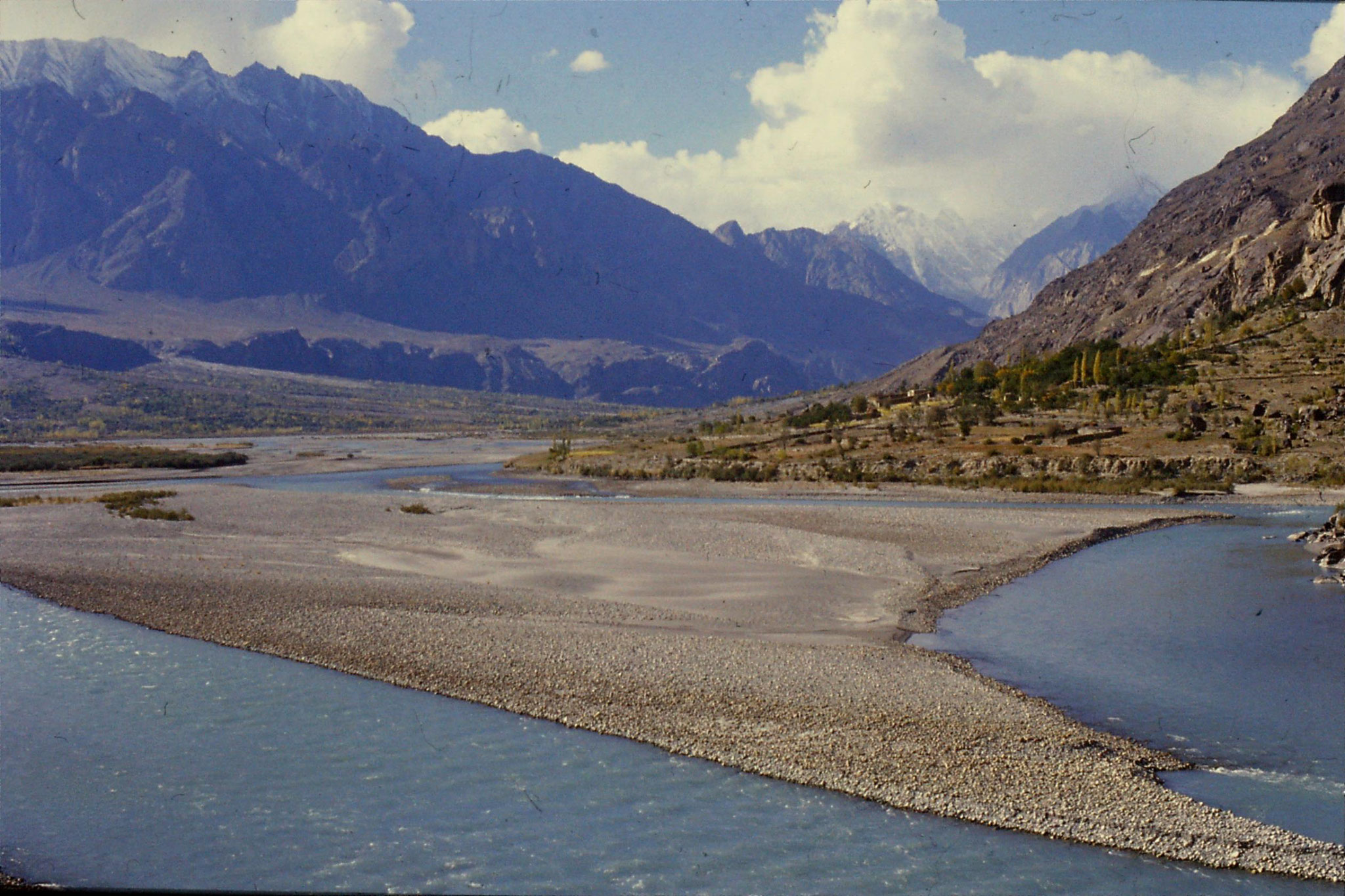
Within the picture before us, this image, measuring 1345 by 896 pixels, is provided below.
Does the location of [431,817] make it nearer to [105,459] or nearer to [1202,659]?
[1202,659]

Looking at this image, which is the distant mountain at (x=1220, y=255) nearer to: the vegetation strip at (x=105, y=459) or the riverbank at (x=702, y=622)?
the riverbank at (x=702, y=622)

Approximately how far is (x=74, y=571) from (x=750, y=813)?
90.4 feet

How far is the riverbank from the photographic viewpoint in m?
15.2

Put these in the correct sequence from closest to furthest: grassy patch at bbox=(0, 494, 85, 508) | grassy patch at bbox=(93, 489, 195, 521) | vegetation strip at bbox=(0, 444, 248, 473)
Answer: grassy patch at bbox=(93, 489, 195, 521) → grassy patch at bbox=(0, 494, 85, 508) → vegetation strip at bbox=(0, 444, 248, 473)

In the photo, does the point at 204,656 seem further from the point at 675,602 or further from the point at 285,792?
the point at 675,602

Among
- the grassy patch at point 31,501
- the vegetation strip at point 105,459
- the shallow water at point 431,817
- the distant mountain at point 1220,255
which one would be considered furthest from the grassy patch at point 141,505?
the distant mountain at point 1220,255

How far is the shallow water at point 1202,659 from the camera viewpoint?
15.7m

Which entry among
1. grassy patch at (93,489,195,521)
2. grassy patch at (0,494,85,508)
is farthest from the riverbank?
grassy patch at (0,494,85,508)

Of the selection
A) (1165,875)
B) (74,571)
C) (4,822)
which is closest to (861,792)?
(1165,875)

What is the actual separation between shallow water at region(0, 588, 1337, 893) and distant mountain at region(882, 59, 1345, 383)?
313 ft

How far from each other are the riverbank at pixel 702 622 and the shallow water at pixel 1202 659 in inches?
40.6

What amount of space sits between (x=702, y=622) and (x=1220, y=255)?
130804 millimetres

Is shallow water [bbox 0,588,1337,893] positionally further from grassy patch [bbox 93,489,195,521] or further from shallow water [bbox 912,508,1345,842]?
grassy patch [bbox 93,489,195,521]

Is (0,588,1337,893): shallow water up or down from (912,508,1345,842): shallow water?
down
